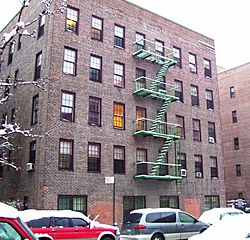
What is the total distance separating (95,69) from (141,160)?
7425 millimetres

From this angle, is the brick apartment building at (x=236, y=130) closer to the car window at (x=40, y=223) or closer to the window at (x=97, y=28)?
the window at (x=97, y=28)

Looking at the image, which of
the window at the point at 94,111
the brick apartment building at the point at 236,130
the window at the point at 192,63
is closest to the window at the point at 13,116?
the window at the point at 94,111

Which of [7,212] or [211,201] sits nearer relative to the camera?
[7,212]

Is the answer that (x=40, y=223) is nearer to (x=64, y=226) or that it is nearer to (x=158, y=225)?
(x=64, y=226)

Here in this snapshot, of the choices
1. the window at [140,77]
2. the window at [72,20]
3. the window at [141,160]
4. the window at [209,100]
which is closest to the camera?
the window at [72,20]

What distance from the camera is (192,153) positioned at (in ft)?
100

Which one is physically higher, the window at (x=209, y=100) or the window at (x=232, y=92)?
the window at (x=232, y=92)

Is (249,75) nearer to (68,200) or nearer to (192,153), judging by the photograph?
(192,153)

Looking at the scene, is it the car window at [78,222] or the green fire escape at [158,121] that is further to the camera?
the green fire escape at [158,121]

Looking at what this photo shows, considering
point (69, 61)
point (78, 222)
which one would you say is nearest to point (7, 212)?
point (78, 222)

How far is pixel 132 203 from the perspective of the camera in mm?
26000

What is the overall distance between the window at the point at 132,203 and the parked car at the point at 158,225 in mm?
7882

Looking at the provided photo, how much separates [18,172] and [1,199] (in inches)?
132

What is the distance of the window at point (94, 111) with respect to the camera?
2533 centimetres
